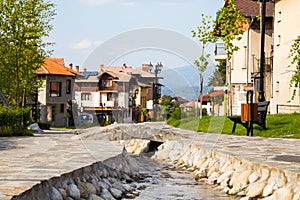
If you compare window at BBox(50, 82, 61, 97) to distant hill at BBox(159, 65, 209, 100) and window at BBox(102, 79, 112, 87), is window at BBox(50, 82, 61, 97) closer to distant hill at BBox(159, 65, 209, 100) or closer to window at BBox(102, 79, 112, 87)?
distant hill at BBox(159, 65, 209, 100)

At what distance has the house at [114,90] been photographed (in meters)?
12.4

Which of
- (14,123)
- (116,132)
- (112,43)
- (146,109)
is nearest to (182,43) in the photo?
(112,43)

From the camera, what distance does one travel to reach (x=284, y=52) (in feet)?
92.1

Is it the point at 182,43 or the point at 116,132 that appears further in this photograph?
the point at 116,132

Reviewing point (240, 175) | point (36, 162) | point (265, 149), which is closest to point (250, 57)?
point (265, 149)

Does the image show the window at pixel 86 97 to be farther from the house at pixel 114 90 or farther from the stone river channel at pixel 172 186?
the stone river channel at pixel 172 186

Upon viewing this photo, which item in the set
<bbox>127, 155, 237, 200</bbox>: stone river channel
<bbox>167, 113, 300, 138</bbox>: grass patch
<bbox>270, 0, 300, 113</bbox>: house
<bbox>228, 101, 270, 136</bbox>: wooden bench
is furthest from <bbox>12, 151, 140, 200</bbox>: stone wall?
<bbox>270, 0, 300, 113</bbox>: house

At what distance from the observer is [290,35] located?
27.1 metres

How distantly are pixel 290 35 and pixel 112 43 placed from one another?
17.4m

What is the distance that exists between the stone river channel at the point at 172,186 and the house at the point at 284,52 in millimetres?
12384

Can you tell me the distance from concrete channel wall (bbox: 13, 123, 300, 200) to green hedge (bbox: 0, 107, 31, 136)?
245 cm

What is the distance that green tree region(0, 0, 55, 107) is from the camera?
27406mm

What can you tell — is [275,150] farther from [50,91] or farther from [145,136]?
[50,91]

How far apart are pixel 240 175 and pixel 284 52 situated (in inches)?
745
